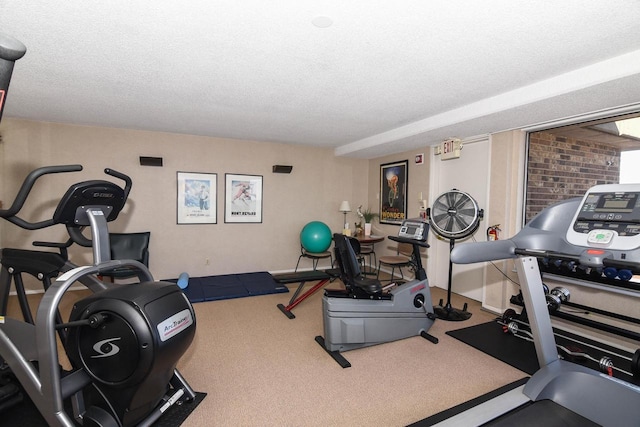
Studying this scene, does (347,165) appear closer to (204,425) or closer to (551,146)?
(551,146)

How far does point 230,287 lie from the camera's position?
449cm

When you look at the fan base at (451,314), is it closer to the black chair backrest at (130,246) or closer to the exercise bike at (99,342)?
the exercise bike at (99,342)

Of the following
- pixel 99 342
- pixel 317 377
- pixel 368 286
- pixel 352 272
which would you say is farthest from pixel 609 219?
pixel 99 342

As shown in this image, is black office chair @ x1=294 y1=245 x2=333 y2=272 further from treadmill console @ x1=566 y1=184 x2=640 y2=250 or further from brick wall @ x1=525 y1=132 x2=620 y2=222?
treadmill console @ x1=566 y1=184 x2=640 y2=250

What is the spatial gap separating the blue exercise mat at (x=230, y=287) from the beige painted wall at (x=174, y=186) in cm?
25

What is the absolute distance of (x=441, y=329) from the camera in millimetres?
3256

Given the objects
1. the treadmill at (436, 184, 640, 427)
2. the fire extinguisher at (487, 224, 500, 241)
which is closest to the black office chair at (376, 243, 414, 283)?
the fire extinguisher at (487, 224, 500, 241)

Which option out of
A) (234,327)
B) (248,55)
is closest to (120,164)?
(234,327)

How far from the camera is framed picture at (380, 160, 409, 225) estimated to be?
518cm

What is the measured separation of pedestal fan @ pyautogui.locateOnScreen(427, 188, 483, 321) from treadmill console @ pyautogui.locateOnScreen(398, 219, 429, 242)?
2.22ft

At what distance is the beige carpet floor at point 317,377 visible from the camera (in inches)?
77.2

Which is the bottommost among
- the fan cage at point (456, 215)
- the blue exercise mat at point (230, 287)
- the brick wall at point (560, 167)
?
the blue exercise mat at point (230, 287)

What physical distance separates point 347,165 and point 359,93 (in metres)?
3.14

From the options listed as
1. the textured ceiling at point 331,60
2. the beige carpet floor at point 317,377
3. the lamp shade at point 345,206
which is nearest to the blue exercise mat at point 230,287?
the beige carpet floor at point 317,377
